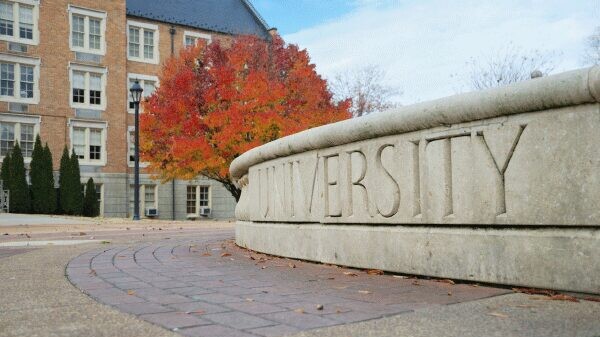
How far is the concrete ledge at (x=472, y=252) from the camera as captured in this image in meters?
3.20

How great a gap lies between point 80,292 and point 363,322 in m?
2.14

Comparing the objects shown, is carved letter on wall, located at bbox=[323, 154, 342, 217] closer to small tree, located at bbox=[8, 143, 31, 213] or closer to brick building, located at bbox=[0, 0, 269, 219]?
brick building, located at bbox=[0, 0, 269, 219]

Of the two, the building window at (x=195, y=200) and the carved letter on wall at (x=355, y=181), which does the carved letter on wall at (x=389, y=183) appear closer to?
the carved letter on wall at (x=355, y=181)

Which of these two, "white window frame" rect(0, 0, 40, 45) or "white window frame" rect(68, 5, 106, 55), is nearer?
"white window frame" rect(0, 0, 40, 45)

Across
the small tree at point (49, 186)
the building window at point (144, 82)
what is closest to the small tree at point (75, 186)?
the small tree at point (49, 186)

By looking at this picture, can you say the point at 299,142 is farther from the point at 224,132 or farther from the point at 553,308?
the point at 224,132

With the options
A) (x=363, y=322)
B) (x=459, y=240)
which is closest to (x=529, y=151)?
(x=459, y=240)

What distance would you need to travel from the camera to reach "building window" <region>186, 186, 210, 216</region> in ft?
106

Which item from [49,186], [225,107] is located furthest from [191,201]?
[225,107]

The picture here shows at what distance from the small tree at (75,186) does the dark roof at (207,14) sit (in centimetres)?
906

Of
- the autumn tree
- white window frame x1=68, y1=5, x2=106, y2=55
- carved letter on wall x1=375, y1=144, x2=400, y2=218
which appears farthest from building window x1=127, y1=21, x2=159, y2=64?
carved letter on wall x1=375, y1=144, x2=400, y2=218

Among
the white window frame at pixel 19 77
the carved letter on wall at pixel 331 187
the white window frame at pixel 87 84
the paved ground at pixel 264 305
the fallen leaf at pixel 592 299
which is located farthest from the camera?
the white window frame at pixel 87 84

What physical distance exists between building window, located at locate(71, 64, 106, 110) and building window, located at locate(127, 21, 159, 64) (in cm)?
228

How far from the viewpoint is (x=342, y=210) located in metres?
4.97
